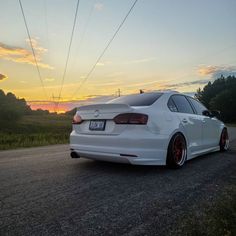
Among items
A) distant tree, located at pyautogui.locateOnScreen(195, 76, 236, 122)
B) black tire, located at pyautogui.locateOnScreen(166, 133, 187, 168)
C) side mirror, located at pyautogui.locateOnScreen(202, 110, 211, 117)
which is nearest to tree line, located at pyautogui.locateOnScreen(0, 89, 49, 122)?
distant tree, located at pyautogui.locateOnScreen(195, 76, 236, 122)

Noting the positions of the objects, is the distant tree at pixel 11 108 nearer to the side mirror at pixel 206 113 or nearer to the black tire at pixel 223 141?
the black tire at pixel 223 141

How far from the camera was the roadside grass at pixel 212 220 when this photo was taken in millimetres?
2465

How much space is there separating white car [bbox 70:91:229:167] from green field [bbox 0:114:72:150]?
6.01m

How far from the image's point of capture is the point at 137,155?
4.61 metres

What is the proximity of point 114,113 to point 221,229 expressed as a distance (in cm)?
274

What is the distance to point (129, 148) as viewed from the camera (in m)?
4.64

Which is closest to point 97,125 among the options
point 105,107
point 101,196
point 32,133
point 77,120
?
point 105,107

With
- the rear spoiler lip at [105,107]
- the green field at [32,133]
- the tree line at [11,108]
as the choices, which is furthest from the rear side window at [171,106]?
the tree line at [11,108]

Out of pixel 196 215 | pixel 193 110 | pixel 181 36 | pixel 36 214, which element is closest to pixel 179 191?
pixel 196 215

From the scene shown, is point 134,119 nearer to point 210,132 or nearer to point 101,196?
point 101,196

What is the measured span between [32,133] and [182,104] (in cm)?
2495

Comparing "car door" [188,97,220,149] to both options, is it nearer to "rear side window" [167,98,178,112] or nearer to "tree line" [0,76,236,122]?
"rear side window" [167,98,178,112]

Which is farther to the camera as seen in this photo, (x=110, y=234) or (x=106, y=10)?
(x=106, y=10)

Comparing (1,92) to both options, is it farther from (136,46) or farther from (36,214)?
(36,214)
